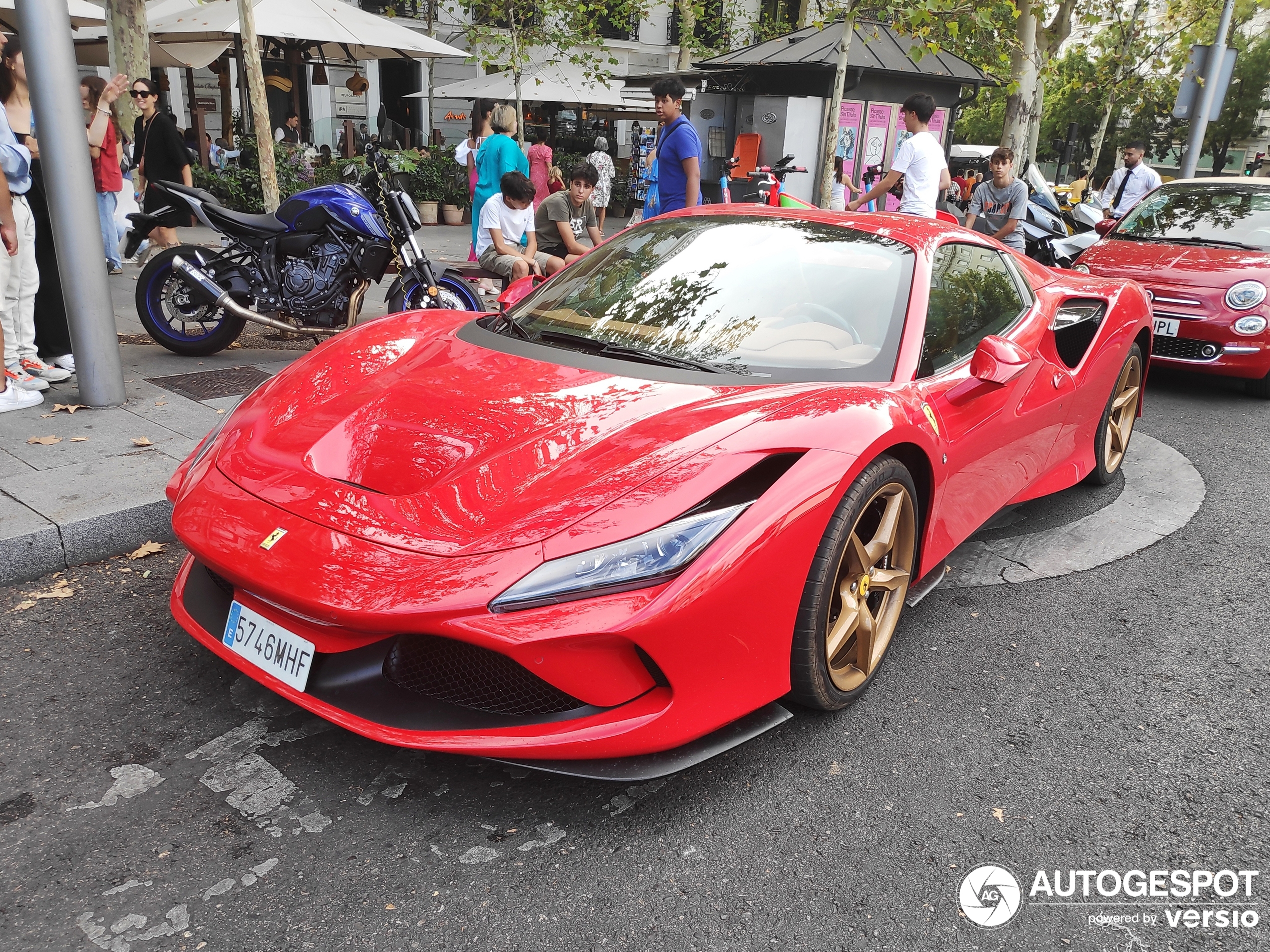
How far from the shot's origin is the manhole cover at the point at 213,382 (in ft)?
17.3

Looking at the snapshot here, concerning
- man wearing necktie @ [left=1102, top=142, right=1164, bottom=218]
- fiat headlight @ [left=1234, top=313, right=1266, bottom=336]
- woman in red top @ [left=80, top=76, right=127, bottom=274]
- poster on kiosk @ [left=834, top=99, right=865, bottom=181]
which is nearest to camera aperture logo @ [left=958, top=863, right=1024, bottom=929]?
fiat headlight @ [left=1234, top=313, right=1266, bottom=336]

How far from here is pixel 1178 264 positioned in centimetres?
679

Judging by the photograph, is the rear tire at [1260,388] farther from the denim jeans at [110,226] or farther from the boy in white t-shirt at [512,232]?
the denim jeans at [110,226]

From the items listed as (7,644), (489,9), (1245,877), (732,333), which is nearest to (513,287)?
(732,333)

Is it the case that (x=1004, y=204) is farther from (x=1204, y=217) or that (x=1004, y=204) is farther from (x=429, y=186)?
(x=429, y=186)

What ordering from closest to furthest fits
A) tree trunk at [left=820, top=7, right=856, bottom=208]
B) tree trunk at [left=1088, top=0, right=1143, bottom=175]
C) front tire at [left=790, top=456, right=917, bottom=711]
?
front tire at [left=790, top=456, right=917, bottom=711] < tree trunk at [left=820, top=7, right=856, bottom=208] < tree trunk at [left=1088, top=0, right=1143, bottom=175]

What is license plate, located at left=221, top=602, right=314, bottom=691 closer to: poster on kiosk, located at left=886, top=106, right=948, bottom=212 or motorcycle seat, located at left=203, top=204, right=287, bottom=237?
motorcycle seat, located at left=203, top=204, right=287, bottom=237

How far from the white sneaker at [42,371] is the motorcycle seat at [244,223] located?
1.29 metres

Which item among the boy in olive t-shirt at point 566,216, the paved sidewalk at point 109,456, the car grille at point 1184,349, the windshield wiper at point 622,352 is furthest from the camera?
the boy in olive t-shirt at point 566,216

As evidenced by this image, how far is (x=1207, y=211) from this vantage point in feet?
24.6

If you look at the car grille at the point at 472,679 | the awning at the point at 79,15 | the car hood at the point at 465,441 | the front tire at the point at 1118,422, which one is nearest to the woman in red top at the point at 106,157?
the awning at the point at 79,15

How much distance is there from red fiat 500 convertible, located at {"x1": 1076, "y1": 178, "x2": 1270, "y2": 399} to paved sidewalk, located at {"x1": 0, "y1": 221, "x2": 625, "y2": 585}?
549 cm

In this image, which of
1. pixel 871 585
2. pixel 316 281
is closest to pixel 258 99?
pixel 316 281

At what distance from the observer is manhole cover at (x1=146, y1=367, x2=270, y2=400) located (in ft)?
17.3
